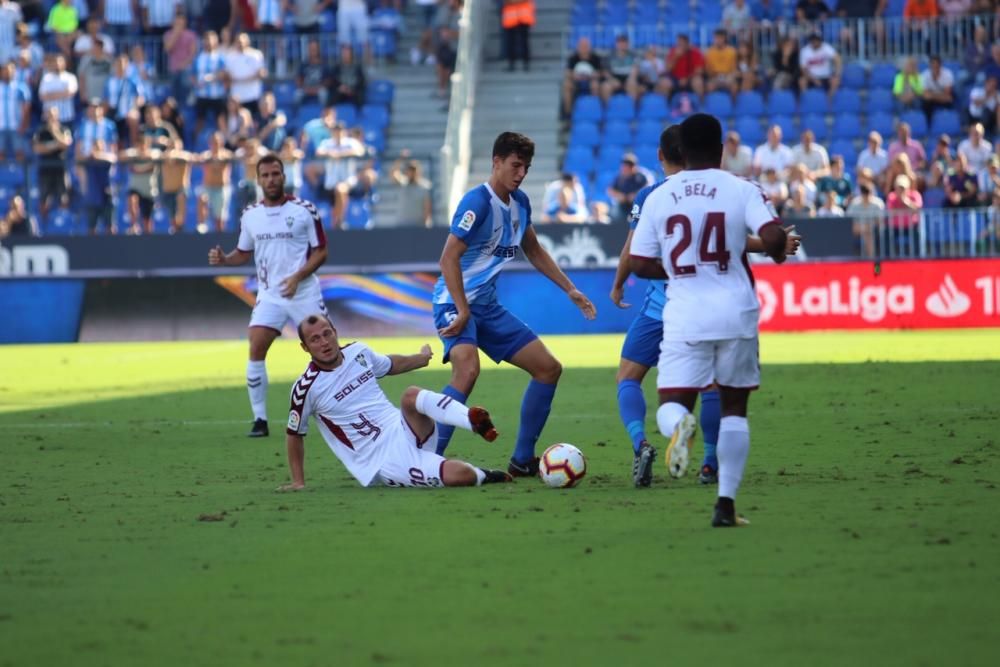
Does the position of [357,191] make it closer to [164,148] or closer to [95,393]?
[164,148]

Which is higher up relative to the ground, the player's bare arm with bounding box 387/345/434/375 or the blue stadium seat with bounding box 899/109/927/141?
the blue stadium seat with bounding box 899/109/927/141

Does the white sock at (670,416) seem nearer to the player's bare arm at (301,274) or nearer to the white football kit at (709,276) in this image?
the white football kit at (709,276)

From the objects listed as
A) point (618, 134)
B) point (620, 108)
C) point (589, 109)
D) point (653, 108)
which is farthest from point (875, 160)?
point (589, 109)

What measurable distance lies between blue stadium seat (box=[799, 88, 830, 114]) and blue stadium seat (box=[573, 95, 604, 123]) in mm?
3923

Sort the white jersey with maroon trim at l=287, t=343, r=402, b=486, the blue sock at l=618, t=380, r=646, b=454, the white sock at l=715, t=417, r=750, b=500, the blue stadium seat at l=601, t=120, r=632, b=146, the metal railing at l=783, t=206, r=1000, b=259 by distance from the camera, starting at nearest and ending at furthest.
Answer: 1. the white sock at l=715, t=417, r=750, b=500
2. the white jersey with maroon trim at l=287, t=343, r=402, b=486
3. the blue sock at l=618, t=380, r=646, b=454
4. the metal railing at l=783, t=206, r=1000, b=259
5. the blue stadium seat at l=601, t=120, r=632, b=146

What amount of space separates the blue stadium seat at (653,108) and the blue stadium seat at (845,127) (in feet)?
10.3

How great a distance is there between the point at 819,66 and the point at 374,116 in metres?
8.73

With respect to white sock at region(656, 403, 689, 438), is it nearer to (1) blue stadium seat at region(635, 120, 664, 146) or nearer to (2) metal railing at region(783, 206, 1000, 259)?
(2) metal railing at region(783, 206, 1000, 259)

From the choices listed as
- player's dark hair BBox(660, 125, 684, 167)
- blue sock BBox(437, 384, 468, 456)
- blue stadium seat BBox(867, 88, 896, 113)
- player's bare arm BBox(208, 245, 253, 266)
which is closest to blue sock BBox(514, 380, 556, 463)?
blue sock BBox(437, 384, 468, 456)

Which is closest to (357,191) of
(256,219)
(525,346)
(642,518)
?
(256,219)

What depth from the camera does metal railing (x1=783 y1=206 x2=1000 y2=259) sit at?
1001 inches

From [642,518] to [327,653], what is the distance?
3.06 m

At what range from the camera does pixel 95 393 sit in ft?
57.5

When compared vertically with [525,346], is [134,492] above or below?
below
